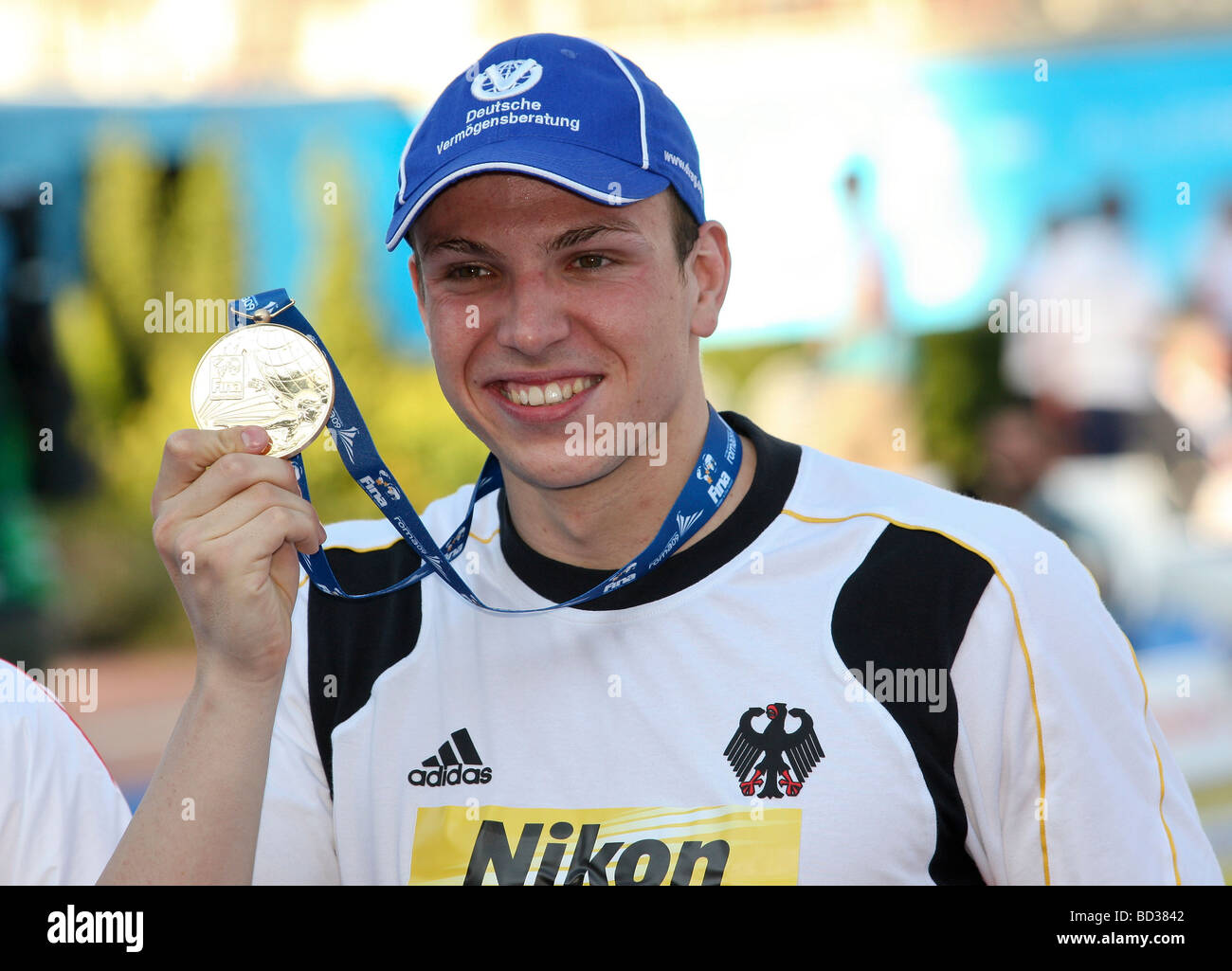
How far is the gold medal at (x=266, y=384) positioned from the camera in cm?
227

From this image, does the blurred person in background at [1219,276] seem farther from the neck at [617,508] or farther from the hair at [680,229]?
the neck at [617,508]

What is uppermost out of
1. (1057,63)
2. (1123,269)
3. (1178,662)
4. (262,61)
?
(262,61)

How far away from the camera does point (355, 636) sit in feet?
7.93

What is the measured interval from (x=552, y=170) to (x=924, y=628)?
3.28ft

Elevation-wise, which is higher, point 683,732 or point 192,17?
point 192,17

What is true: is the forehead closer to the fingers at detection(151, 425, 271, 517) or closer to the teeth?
the teeth

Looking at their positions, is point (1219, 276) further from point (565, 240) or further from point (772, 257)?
point (565, 240)

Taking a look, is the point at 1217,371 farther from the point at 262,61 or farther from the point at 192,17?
the point at 192,17

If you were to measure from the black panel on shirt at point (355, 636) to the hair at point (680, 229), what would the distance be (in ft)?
2.12

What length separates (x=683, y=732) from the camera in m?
2.15

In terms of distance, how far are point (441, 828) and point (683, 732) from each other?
45 cm

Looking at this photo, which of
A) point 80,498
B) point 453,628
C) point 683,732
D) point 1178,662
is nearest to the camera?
point 683,732

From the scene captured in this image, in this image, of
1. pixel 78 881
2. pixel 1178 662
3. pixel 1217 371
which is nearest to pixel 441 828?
pixel 78 881

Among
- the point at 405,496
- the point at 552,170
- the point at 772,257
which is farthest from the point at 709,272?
the point at 772,257
